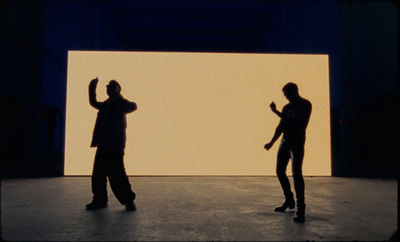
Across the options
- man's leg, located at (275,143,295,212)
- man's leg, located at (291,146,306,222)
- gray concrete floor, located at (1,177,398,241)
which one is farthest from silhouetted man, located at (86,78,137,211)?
man's leg, located at (291,146,306,222)

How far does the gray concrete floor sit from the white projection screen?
977 millimetres

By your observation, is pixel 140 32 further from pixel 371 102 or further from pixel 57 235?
pixel 57 235

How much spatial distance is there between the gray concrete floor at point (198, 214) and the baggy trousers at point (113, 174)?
189 millimetres

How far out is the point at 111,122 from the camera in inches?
128

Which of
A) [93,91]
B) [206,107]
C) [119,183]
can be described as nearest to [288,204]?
[119,183]

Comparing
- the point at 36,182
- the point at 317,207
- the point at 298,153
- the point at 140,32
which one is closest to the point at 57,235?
the point at 298,153

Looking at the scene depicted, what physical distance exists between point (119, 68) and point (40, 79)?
546 cm

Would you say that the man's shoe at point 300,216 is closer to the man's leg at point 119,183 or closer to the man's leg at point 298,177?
the man's leg at point 298,177

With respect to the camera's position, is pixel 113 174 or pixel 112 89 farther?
pixel 112 89

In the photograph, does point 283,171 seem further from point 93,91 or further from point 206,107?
point 206,107

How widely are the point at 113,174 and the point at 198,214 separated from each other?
1031mm

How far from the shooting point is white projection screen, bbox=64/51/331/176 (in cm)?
589

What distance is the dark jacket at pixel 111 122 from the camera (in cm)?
321

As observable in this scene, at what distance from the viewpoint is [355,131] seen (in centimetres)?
962
